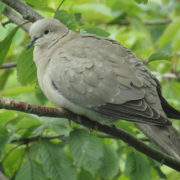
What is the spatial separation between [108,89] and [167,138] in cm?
54

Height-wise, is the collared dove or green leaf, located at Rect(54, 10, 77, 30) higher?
green leaf, located at Rect(54, 10, 77, 30)

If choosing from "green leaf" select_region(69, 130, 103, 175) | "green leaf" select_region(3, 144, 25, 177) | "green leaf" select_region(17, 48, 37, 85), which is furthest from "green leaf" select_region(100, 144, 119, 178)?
"green leaf" select_region(17, 48, 37, 85)

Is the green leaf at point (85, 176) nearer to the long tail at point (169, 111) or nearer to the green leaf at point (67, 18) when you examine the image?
the long tail at point (169, 111)

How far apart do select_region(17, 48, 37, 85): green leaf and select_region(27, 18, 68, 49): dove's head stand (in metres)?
0.08

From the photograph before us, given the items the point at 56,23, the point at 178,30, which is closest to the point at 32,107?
the point at 56,23

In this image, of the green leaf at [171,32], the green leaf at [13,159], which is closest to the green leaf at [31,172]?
the green leaf at [13,159]

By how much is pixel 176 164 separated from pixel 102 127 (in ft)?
1.81

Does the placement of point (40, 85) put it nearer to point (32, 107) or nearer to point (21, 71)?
point (21, 71)

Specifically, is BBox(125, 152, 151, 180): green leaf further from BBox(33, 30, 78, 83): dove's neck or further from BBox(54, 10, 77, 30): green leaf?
BBox(54, 10, 77, 30): green leaf

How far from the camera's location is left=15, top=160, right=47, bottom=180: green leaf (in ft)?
9.81

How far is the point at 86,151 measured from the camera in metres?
3.06

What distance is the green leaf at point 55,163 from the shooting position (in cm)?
303

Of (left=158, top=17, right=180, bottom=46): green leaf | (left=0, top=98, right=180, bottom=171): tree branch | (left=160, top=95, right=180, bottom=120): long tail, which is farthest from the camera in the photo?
(left=158, top=17, right=180, bottom=46): green leaf

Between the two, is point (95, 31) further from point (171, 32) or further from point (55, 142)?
point (171, 32)
